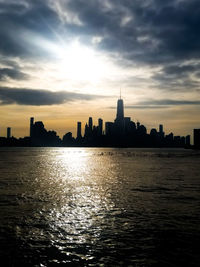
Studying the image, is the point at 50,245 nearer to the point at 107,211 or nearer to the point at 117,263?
the point at 117,263

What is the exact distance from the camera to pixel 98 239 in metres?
17.2

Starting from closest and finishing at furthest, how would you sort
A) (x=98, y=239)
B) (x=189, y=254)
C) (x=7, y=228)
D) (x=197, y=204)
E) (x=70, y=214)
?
(x=189, y=254) < (x=98, y=239) < (x=7, y=228) < (x=70, y=214) < (x=197, y=204)

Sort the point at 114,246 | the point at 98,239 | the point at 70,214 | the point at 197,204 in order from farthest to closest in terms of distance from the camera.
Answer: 1. the point at 197,204
2. the point at 70,214
3. the point at 98,239
4. the point at 114,246

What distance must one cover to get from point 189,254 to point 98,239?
A: 18.5 ft

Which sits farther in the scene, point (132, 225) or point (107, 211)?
point (107, 211)

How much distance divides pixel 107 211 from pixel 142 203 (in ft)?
17.9

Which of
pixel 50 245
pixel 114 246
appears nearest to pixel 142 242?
pixel 114 246

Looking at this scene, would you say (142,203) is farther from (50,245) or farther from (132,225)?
(50,245)

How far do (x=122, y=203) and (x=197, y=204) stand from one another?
26.0 feet

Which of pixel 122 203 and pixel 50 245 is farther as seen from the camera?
pixel 122 203

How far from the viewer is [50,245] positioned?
16.0m

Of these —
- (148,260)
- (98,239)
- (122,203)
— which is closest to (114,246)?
(98,239)

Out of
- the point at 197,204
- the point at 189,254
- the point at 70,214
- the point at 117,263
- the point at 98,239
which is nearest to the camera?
the point at 117,263

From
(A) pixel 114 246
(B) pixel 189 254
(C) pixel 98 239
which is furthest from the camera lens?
(C) pixel 98 239
